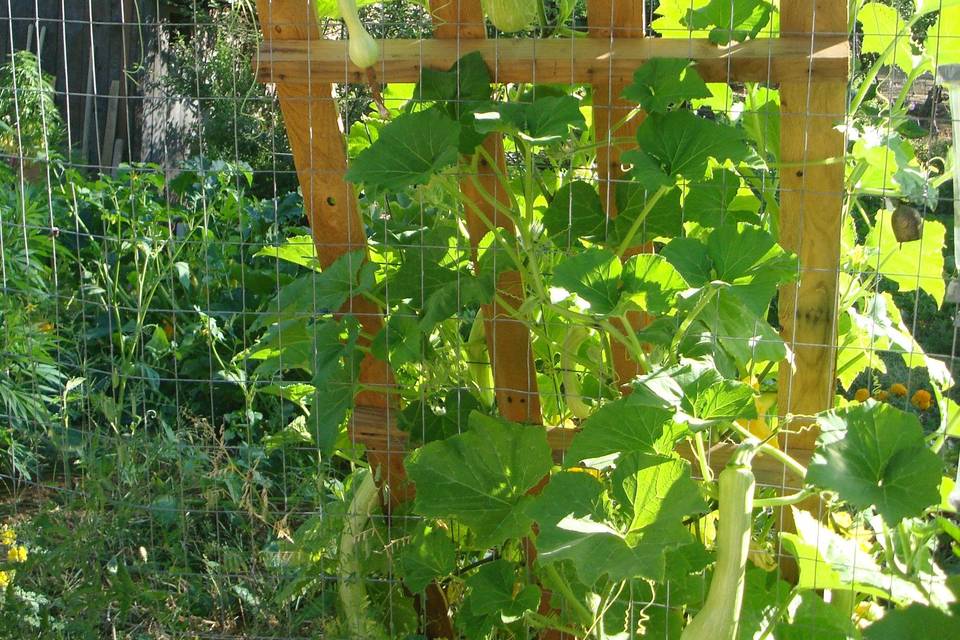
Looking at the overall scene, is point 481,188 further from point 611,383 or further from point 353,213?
point 611,383

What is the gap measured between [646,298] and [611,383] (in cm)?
47

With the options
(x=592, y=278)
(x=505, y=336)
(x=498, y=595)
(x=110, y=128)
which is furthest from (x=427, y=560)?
(x=110, y=128)

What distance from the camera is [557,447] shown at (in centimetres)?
224

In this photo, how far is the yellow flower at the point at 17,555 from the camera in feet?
7.89

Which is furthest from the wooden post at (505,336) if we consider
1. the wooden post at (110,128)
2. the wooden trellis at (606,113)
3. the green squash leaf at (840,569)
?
the wooden post at (110,128)

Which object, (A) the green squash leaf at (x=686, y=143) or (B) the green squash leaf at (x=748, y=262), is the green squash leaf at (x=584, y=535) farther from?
(A) the green squash leaf at (x=686, y=143)

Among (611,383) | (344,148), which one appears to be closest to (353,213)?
(344,148)

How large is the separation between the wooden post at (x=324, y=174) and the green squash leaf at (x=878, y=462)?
879 millimetres

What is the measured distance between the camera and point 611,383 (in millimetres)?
2275

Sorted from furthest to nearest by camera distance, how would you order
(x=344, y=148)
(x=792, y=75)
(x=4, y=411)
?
(x=4, y=411), (x=344, y=148), (x=792, y=75)

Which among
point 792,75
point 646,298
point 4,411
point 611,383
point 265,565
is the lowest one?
point 265,565

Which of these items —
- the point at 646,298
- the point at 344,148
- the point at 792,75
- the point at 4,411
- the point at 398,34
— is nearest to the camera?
the point at 646,298

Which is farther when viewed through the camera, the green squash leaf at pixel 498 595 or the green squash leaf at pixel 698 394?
the green squash leaf at pixel 498 595

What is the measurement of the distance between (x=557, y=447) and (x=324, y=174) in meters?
0.72
